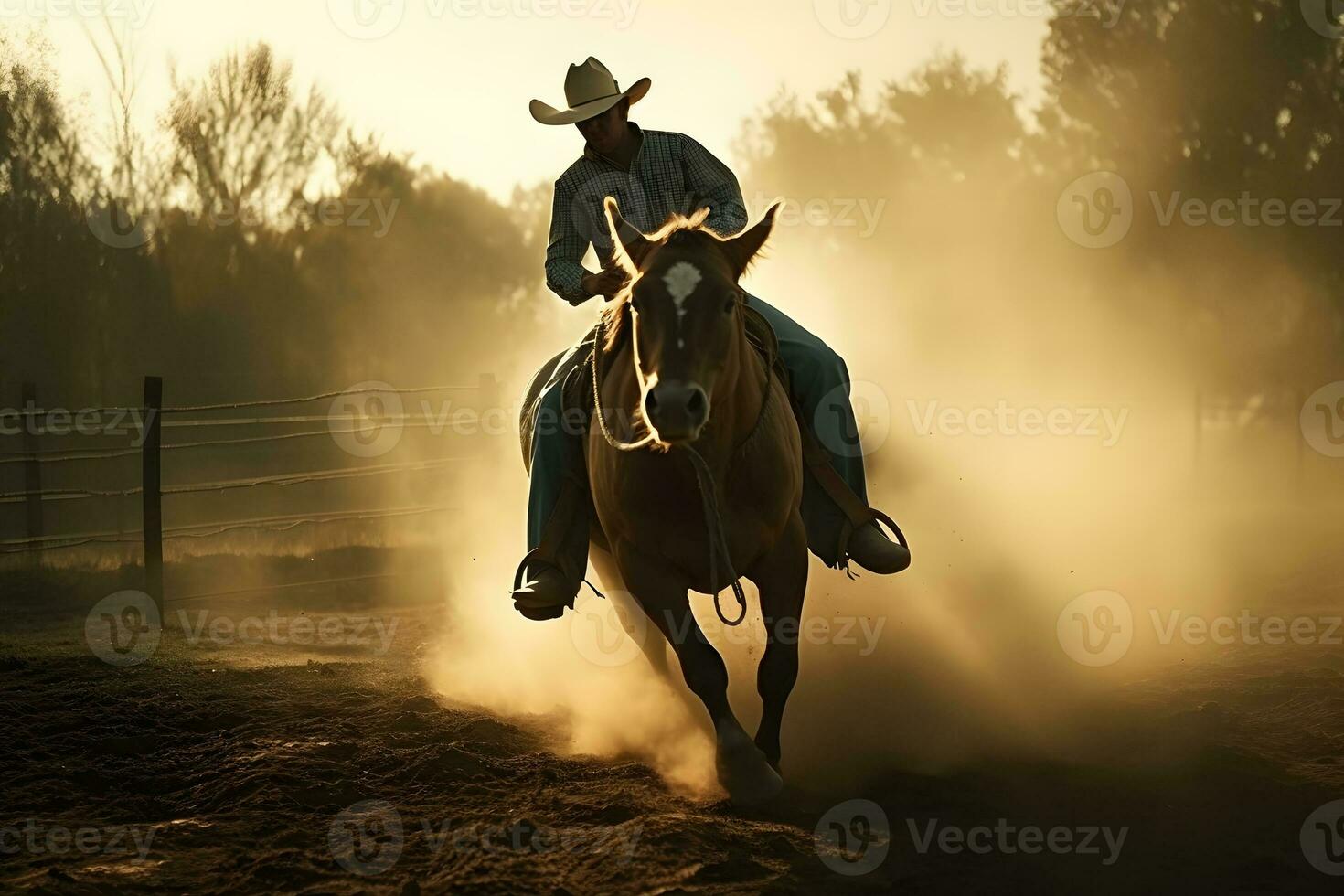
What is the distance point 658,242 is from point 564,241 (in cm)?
167

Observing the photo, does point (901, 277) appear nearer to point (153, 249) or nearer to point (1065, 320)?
point (1065, 320)

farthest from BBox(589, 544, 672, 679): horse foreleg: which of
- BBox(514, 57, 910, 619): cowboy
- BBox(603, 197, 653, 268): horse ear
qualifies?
BBox(603, 197, 653, 268): horse ear

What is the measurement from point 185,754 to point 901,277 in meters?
24.2

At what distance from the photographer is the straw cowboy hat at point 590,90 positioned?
577cm

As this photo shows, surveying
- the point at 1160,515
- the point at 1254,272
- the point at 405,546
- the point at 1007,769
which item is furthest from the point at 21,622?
the point at 1254,272
